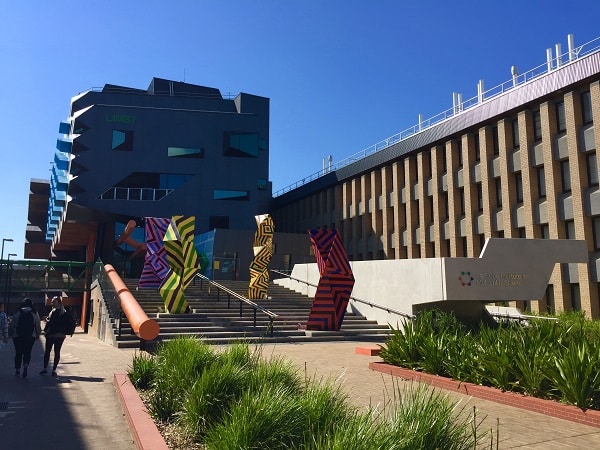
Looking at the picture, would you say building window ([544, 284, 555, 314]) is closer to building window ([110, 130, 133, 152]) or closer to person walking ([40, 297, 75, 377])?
person walking ([40, 297, 75, 377])

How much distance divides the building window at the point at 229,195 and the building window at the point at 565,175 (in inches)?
1180

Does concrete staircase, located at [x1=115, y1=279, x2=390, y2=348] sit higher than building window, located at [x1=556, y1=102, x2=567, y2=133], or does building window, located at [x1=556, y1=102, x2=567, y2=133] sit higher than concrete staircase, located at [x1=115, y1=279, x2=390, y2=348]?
building window, located at [x1=556, y1=102, x2=567, y2=133]

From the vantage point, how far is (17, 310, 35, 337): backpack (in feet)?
34.8

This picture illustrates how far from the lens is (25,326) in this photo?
10.6 metres

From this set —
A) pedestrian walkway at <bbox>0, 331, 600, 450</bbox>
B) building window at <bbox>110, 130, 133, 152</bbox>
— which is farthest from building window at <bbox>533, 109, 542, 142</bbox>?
building window at <bbox>110, 130, 133, 152</bbox>

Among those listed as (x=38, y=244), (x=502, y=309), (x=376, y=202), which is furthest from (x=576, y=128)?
(x=38, y=244)

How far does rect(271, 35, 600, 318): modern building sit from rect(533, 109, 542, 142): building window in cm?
5

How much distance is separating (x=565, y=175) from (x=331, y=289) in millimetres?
15136

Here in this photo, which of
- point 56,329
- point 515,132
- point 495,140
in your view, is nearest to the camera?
point 56,329

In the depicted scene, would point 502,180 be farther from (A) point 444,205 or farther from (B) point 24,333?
(B) point 24,333

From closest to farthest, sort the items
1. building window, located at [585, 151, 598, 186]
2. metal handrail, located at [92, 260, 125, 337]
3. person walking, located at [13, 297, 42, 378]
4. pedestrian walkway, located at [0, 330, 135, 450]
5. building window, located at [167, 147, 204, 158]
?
pedestrian walkway, located at [0, 330, 135, 450]
person walking, located at [13, 297, 42, 378]
metal handrail, located at [92, 260, 125, 337]
building window, located at [585, 151, 598, 186]
building window, located at [167, 147, 204, 158]

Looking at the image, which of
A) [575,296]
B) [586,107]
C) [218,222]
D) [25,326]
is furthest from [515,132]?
[218,222]

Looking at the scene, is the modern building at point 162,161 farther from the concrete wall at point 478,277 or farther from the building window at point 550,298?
the concrete wall at point 478,277

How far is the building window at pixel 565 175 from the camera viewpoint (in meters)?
26.6
